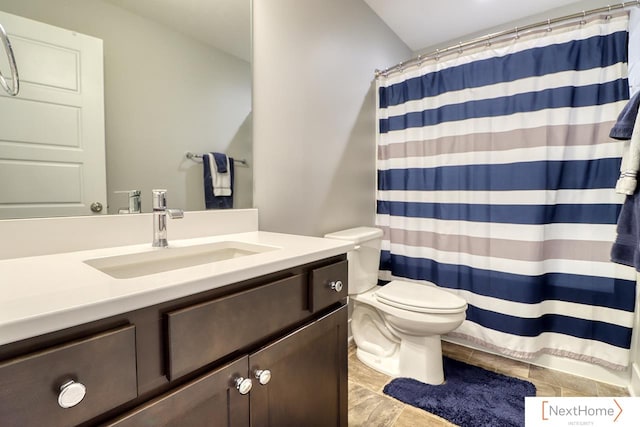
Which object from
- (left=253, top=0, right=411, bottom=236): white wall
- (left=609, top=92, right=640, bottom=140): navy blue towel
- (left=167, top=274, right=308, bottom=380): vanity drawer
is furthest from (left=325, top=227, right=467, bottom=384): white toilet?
(left=609, top=92, right=640, bottom=140): navy blue towel

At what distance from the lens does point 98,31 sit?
37.4 inches

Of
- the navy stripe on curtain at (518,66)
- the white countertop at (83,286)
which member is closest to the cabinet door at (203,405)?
the white countertop at (83,286)

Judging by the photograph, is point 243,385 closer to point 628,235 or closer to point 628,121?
point 628,235

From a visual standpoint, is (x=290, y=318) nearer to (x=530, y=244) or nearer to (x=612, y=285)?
(x=530, y=244)

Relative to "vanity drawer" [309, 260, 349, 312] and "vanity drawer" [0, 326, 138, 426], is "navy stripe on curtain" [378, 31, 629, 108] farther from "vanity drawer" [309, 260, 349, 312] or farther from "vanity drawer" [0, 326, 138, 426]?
"vanity drawer" [0, 326, 138, 426]

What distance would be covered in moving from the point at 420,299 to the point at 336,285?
2.57 ft

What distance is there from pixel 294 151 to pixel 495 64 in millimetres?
1291

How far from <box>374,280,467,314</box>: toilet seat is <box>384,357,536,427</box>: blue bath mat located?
1.42 ft

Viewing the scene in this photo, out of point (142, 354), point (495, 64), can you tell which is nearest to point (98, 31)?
point (142, 354)

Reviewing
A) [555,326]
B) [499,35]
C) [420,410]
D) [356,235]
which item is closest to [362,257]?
[356,235]

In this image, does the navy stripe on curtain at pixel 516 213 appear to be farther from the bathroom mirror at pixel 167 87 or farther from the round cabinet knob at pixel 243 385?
the round cabinet knob at pixel 243 385

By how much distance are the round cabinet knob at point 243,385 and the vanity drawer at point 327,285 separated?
263 millimetres

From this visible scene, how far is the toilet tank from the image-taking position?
5.67 ft

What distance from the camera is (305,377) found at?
0.86 meters
